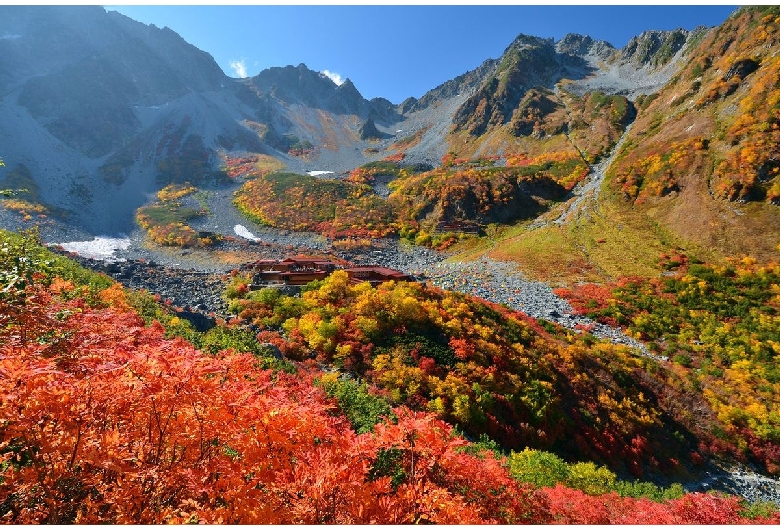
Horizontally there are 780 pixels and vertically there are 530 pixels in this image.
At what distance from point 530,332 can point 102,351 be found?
→ 800 inches

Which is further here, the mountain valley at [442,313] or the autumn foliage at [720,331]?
the autumn foliage at [720,331]

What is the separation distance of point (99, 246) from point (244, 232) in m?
21.0

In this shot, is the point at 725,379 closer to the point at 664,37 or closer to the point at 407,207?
the point at 407,207

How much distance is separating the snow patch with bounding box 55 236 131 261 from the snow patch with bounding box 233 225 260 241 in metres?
16.2

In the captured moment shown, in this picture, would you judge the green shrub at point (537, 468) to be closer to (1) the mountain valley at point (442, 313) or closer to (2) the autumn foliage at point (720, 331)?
(1) the mountain valley at point (442, 313)

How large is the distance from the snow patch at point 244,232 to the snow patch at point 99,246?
16212 millimetres

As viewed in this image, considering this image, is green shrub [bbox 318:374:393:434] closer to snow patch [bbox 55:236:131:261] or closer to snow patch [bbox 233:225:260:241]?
snow patch [bbox 55:236:131:261]

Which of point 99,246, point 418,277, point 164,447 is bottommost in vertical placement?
point 99,246

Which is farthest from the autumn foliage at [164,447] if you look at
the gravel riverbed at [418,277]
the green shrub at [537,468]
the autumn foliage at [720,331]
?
the autumn foliage at [720,331]

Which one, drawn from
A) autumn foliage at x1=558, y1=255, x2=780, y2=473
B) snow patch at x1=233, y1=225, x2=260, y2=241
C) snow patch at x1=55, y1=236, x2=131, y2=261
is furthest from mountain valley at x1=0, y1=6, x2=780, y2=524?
snow patch at x1=55, y1=236, x2=131, y2=261

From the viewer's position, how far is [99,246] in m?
53.9

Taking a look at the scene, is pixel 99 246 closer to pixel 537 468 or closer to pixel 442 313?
pixel 442 313

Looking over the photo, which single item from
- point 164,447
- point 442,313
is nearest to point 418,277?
point 442,313

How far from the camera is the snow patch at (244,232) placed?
5947cm
